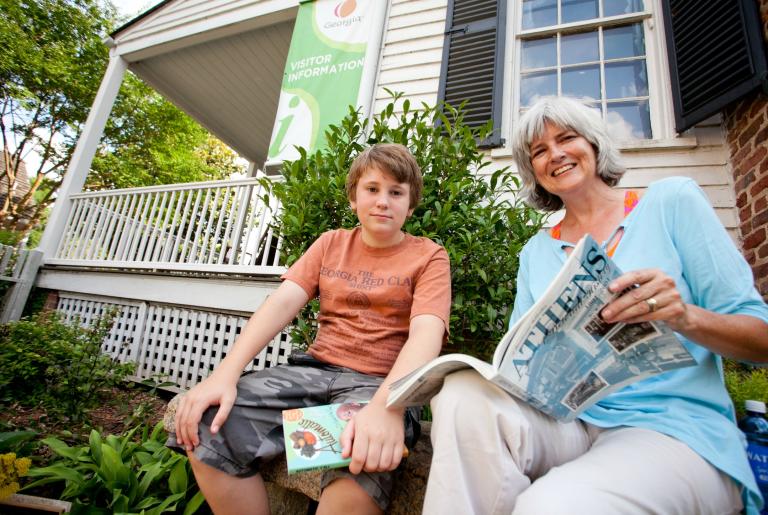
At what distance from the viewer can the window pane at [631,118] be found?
10.2 ft

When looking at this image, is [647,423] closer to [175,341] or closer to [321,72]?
[175,341]

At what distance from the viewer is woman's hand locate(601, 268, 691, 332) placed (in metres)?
0.75

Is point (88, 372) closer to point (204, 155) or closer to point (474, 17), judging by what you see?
point (474, 17)

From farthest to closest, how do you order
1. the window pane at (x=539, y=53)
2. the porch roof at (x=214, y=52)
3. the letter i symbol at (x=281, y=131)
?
1. the porch roof at (x=214, y=52)
2. the letter i symbol at (x=281, y=131)
3. the window pane at (x=539, y=53)

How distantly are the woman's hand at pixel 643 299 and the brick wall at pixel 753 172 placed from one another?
2.33 metres

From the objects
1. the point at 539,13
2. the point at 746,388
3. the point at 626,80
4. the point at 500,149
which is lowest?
the point at 746,388

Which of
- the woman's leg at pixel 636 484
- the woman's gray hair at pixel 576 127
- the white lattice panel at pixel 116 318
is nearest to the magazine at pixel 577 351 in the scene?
the woman's leg at pixel 636 484

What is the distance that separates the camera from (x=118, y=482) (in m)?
1.57

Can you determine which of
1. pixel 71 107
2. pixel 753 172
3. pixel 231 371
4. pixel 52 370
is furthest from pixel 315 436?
pixel 71 107

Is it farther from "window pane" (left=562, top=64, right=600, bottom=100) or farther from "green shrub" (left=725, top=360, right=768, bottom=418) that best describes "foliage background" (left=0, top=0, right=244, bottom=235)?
"green shrub" (left=725, top=360, right=768, bottom=418)

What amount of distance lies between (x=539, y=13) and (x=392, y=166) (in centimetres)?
352

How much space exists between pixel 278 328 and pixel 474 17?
3.92 m

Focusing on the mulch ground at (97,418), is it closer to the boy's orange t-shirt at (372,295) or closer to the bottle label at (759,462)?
the boy's orange t-shirt at (372,295)

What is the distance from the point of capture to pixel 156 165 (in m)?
11.9
